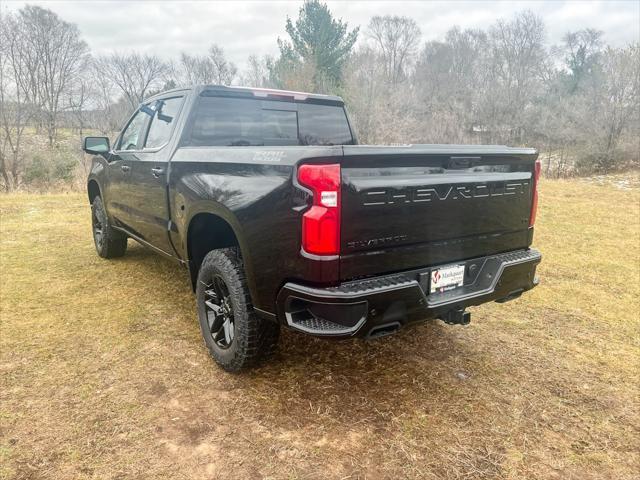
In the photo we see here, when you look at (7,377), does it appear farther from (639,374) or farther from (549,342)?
(639,374)

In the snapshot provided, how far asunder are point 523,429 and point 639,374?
3.93 feet

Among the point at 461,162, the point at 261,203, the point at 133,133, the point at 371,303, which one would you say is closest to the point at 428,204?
the point at 461,162

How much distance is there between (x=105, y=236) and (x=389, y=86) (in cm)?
2797

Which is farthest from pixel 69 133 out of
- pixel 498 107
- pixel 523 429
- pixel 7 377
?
pixel 523 429

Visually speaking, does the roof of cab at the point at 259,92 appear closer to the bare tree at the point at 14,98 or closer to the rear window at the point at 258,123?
the rear window at the point at 258,123

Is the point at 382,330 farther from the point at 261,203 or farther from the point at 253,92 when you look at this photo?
the point at 253,92

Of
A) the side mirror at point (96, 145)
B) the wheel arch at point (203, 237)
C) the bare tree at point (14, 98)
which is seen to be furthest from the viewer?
the bare tree at point (14, 98)

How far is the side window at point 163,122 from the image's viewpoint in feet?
11.6

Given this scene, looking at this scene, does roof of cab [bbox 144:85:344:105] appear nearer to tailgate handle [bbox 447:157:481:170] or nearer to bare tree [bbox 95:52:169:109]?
tailgate handle [bbox 447:157:481:170]

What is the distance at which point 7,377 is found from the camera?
2.75 metres

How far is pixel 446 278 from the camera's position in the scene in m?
2.46

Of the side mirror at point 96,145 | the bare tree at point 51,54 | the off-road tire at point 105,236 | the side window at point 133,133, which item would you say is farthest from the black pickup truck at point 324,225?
the bare tree at point 51,54

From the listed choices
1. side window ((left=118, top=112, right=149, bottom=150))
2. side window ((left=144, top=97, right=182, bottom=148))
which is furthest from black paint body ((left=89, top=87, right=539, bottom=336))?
side window ((left=118, top=112, right=149, bottom=150))

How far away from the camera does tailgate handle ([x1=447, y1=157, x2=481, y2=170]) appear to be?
7.80 ft
